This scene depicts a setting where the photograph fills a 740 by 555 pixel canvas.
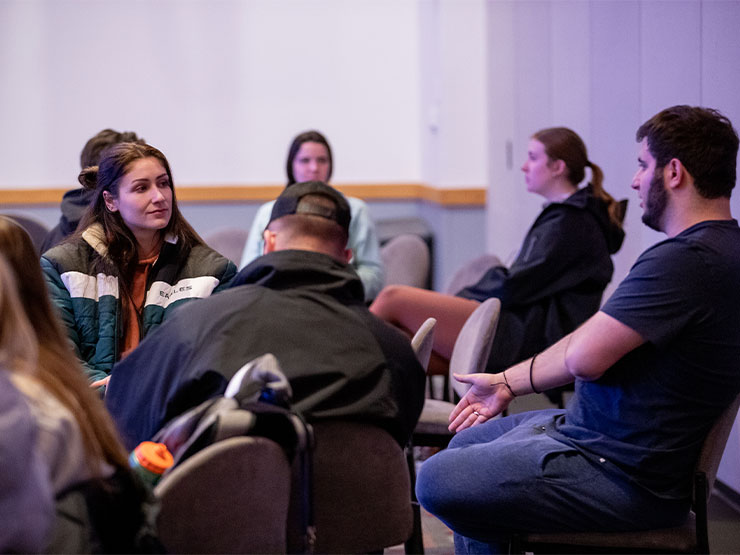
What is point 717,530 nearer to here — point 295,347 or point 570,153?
point 570,153

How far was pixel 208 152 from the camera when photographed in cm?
759

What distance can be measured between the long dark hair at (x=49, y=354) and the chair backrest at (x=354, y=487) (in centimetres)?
39

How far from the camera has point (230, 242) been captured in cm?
524

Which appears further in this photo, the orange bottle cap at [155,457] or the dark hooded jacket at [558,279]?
the dark hooded jacket at [558,279]

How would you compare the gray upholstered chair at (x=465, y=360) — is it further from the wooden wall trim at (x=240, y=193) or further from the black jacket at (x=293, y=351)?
the wooden wall trim at (x=240, y=193)

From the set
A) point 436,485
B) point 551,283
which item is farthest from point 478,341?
point 551,283

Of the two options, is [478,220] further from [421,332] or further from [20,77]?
[421,332]

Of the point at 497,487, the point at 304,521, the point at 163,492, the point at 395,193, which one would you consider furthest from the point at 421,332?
the point at 395,193

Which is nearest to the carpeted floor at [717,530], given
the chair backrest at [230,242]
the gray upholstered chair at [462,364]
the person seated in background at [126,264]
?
the gray upholstered chair at [462,364]

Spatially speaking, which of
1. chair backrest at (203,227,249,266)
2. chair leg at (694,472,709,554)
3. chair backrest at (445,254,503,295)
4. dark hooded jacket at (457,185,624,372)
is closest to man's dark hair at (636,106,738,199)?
chair leg at (694,472,709,554)

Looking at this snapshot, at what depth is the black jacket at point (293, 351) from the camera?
1.78m

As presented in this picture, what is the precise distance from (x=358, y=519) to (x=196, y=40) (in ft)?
20.8

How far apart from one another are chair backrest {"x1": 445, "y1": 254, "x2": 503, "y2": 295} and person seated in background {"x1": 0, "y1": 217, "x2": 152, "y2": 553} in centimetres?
279

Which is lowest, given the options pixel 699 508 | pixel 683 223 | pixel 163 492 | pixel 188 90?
pixel 699 508
